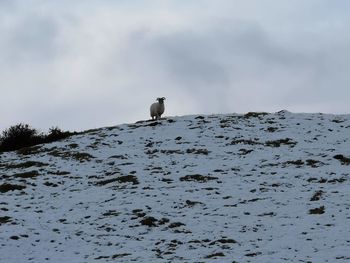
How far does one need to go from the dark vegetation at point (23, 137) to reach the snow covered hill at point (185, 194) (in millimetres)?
3340

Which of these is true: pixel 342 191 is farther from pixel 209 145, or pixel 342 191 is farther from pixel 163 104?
pixel 163 104

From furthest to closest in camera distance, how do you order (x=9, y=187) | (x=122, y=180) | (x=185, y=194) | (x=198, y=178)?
(x=122, y=180) → (x=198, y=178) → (x=9, y=187) → (x=185, y=194)

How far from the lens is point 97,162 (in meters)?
35.6

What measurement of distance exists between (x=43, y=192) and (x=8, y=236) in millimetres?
7492

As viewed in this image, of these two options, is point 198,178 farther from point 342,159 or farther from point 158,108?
point 158,108

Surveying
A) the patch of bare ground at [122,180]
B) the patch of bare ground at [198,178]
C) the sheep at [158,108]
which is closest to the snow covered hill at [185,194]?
the patch of bare ground at [198,178]

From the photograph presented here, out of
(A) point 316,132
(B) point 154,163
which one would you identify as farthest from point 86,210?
(A) point 316,132

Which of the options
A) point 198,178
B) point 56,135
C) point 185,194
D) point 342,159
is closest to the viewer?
point 185,194

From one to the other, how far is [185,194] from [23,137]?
2481 centimetres

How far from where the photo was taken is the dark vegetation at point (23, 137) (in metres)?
46.0

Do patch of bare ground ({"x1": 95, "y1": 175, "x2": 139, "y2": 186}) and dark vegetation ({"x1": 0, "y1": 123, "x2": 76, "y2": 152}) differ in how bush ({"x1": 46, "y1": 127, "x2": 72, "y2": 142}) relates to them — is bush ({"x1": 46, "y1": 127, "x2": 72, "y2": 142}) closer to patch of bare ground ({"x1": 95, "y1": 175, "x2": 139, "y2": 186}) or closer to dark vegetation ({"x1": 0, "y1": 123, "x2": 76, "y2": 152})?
dark vegetation ({"x1": 0, "y1": 123, "x2": 76, "y2": 152})

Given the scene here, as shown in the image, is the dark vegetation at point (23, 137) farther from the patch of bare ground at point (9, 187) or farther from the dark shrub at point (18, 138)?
the patch of bare ground at point (9, 187)

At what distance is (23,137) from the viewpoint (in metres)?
48.5

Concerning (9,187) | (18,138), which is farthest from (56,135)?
(9,187)
